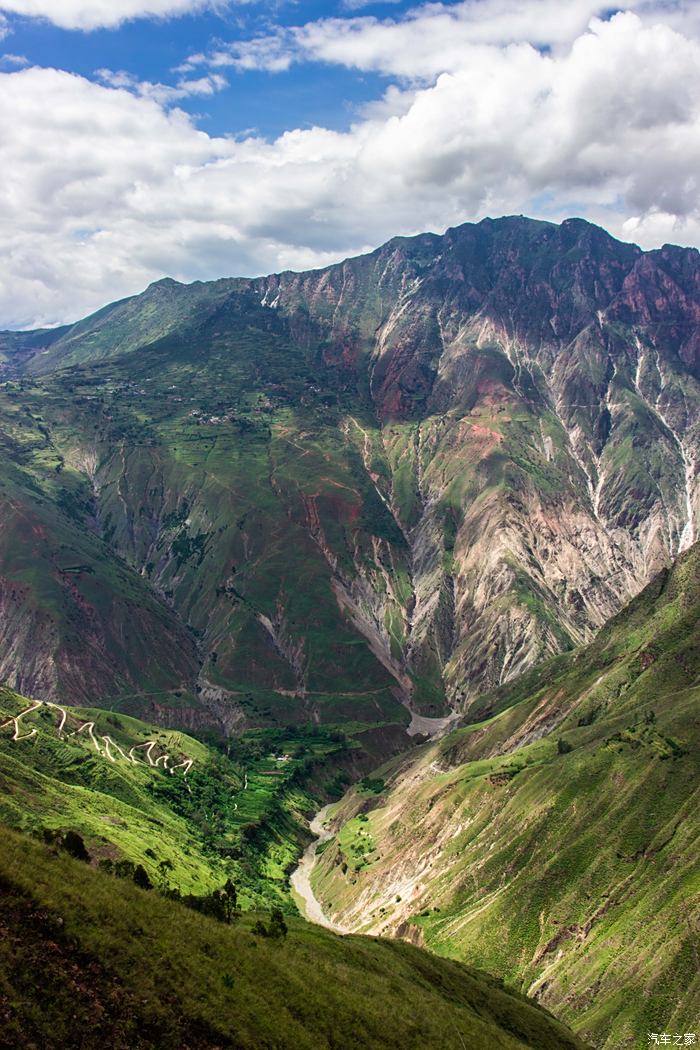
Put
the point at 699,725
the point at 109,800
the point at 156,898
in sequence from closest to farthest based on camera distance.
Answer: the point at 156,898 → the point at 699,725 → the point at 109,800

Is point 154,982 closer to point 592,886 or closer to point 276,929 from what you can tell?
point 276,929

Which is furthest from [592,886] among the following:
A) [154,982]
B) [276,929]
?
[154,982]

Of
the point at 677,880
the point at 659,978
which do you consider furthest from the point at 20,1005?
the point at 677,880

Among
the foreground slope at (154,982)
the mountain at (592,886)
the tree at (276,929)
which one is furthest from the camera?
the mountain at (592,886)

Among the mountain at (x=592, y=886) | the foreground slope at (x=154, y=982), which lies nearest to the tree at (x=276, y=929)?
the foreground slope at (x=154, y=982)

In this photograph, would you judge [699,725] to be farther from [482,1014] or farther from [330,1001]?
[330,1001]

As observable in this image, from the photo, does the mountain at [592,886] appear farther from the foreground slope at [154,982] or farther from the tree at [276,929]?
the tree at [276,929]

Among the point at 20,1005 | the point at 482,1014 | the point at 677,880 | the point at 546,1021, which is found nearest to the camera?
the point at 20,1005

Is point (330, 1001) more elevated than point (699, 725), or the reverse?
point (699, 725)
